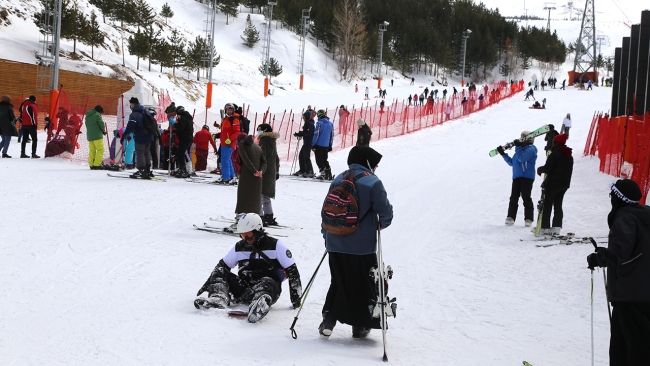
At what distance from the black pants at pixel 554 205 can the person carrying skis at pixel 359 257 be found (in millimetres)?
6300

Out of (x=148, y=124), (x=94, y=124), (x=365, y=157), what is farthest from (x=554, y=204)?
(x=94, y=124)

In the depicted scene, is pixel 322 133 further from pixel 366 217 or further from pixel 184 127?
pixel 366 217

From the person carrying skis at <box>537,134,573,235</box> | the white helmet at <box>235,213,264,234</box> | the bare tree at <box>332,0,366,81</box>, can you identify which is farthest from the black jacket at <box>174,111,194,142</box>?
the bare tree at <box>332,0,366,81</box>

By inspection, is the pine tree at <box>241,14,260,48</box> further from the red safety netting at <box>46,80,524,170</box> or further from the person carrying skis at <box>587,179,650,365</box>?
the person carrying skis at <box>587,179,650,365</box>

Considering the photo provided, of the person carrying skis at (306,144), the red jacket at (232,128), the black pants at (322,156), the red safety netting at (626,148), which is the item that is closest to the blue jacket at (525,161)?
the red safety netting at (626,148)

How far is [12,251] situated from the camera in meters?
8.28

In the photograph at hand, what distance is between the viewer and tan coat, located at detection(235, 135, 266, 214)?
10.2 m

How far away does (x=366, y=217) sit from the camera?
5680 millimetres

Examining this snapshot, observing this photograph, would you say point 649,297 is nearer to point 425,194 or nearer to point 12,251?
point 12,251

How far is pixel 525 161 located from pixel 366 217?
7.23 m

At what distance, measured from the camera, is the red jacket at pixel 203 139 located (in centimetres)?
1745

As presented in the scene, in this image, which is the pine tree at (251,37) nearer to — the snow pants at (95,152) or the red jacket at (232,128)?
the snow pants at (95,152)

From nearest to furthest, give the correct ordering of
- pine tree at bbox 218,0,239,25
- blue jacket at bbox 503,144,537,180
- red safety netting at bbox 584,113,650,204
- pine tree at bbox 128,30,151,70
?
blue jacket at bbox 503,144,537,180
red safety netting at bbox 584,113,650,204
pine tree at bbox 128,30,151,70
pine tree at bbox 218,0,239,25

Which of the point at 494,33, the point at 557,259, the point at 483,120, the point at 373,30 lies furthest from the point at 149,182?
the point at 494,33
